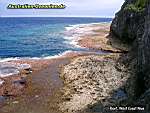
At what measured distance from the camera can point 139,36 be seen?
3278cm

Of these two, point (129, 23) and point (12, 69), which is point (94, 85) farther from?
point (129, 23)

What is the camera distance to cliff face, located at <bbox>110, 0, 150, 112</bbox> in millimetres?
25141

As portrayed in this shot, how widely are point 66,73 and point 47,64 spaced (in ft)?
29.7

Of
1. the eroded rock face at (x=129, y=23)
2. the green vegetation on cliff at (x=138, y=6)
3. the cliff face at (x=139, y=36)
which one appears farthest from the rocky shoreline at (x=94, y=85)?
the green vegetation on cliff at (x=138, y=6)

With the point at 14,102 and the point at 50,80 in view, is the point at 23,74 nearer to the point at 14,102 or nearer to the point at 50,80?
the point at 50,80

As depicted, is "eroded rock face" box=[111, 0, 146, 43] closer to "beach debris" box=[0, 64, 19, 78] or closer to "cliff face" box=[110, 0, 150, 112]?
"cliff face" box=[110, 0, 150, 112]

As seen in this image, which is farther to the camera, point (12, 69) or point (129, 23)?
point (129, 23)

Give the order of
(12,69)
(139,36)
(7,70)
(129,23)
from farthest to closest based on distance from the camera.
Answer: (129,23), (12,69), (7,70), (139,36)

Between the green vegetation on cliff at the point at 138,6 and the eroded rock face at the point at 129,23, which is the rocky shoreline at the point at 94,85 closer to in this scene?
the eroded rock face at the point at 129,23

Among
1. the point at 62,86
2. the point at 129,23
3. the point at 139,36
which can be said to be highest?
the point at 139,36

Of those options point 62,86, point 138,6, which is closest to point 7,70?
point 62,86

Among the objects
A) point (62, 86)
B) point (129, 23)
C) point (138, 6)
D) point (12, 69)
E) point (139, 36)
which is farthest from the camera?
point (129, 23)

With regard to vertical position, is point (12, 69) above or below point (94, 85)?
below

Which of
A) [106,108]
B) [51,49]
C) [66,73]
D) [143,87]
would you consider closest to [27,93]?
[66,73]
